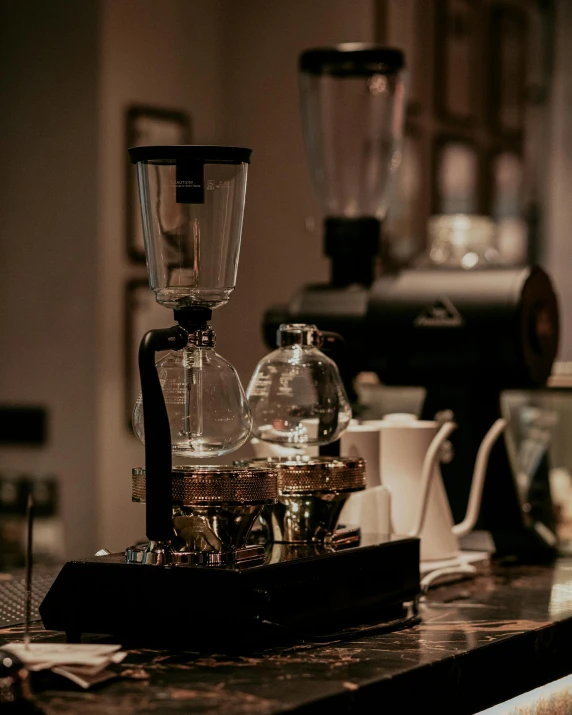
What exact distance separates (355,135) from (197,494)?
1.63m

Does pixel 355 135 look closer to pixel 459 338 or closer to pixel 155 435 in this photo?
pixel 459 338

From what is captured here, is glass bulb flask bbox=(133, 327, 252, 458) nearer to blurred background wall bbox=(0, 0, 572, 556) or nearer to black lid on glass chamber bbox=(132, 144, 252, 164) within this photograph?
black lid on glass chamber bbox=(132, 144, 252, 164)

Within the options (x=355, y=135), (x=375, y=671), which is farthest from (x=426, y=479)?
(x=355, y=135)

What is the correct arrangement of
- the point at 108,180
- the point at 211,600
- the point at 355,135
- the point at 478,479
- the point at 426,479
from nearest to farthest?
the point at 211,600 → the point at 426,479 → the point at 478,479 → the point at 355,135 → the point at 108,180

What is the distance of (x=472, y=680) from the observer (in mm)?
1289

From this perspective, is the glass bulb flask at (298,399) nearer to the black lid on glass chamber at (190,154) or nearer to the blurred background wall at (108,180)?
the black lid on glass chamber at (190,154)

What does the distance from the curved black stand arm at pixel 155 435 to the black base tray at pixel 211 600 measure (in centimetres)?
6

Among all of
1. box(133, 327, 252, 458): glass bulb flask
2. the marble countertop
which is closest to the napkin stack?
the marble countertop

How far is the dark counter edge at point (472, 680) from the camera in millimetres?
1123

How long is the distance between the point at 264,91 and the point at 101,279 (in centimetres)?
86

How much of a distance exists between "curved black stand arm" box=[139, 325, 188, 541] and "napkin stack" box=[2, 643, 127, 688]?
0.17 metres

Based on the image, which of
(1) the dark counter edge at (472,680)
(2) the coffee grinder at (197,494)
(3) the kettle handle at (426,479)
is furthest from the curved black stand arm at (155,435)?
(3) the kettle handle at (426,479)

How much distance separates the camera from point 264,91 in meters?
4.24

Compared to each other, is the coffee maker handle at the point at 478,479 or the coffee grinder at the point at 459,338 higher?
the coffee grinder at the point at 459,338
